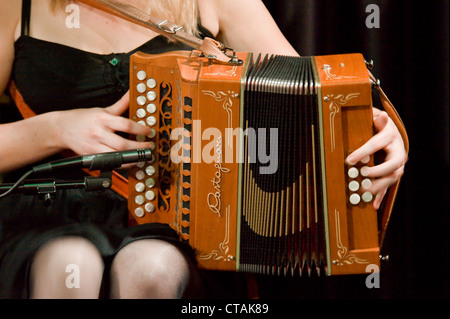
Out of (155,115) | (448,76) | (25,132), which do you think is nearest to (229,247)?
→ (155,115)

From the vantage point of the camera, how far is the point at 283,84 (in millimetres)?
1055

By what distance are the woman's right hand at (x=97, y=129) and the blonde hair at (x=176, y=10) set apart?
0.26 metres

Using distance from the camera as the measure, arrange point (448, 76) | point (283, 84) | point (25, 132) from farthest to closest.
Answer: point (448, 76), point (25, 132), point (283, 84)

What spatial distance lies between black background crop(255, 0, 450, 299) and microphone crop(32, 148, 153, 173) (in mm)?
678

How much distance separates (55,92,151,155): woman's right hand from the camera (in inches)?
44.3

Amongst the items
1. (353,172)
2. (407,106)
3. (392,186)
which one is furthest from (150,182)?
(407,106)

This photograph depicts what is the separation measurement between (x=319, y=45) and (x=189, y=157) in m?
→ 0.64

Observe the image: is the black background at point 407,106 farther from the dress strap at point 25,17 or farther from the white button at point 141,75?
the dress strap at point 25,17

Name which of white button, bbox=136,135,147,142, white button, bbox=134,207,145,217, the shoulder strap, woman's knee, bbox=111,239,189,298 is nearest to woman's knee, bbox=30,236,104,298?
woman's knee, bbox=111,239,189,298

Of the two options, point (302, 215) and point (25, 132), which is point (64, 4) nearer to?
point (25, 132)

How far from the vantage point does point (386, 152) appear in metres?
1.14

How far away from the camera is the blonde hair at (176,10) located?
4.29ft

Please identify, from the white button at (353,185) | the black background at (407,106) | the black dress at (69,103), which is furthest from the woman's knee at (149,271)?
the black background at (407,106)

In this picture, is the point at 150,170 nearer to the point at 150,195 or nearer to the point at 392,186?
the point at 150,195
